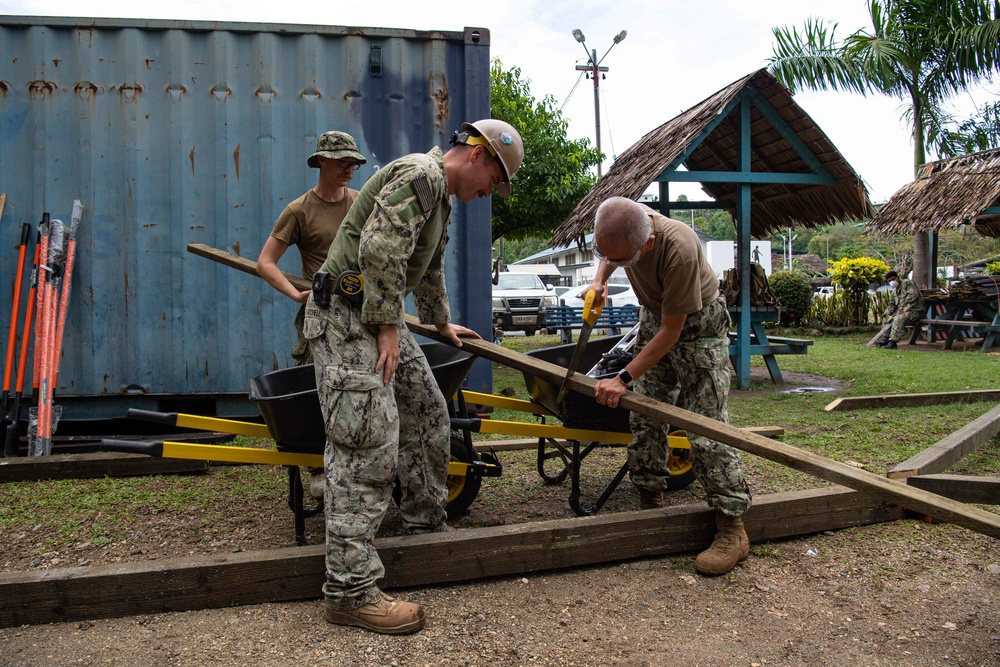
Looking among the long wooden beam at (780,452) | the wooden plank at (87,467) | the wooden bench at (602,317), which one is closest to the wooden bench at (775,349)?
the wooden bench at (602,317)

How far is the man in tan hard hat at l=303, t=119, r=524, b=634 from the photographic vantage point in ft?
8.23

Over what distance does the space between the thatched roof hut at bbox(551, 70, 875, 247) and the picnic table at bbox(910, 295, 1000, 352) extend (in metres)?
5.48

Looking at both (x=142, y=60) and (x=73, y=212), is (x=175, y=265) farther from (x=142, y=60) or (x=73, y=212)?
(x=142, y=60)

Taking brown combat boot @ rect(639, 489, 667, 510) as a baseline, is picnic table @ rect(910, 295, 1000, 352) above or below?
above

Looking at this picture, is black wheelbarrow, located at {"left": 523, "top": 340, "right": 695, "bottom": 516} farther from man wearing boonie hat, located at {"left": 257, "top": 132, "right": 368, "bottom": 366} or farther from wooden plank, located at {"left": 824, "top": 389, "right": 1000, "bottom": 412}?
wooden plank, located at {"left": 824, "top": 389, "right": 1000, "bottom": 412}

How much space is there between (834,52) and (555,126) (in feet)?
23.4

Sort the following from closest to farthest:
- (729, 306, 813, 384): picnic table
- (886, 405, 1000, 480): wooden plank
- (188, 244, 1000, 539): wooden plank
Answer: (188, 244, 1000, 539): wooden plank < (886, 405, 1000, 480): wooden plank < (729, 306, 813, 384): picnic table

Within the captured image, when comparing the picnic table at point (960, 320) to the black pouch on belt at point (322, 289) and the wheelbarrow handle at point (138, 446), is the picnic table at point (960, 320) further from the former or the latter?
the wheelbarrow handle at point (138, 446)

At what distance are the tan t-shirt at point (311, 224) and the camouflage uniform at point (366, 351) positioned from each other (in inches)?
49.8

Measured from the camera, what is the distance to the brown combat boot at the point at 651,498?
3.72m

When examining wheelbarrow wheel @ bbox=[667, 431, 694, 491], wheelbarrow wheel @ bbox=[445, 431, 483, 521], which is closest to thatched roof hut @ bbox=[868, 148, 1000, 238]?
wheelbarrow wheel @ bbox=[667, 431, 694, 491]

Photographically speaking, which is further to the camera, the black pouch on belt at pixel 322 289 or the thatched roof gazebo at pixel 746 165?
the thatched roof gazebo at pixel 746 165

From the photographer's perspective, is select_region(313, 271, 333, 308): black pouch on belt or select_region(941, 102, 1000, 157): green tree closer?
select_region(313, 271, 333, 308): black pouch on belt

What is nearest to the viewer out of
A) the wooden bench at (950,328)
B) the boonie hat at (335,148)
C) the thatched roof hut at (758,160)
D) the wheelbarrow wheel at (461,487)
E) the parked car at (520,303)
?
the wheelbarrow wheel at (461,487)
